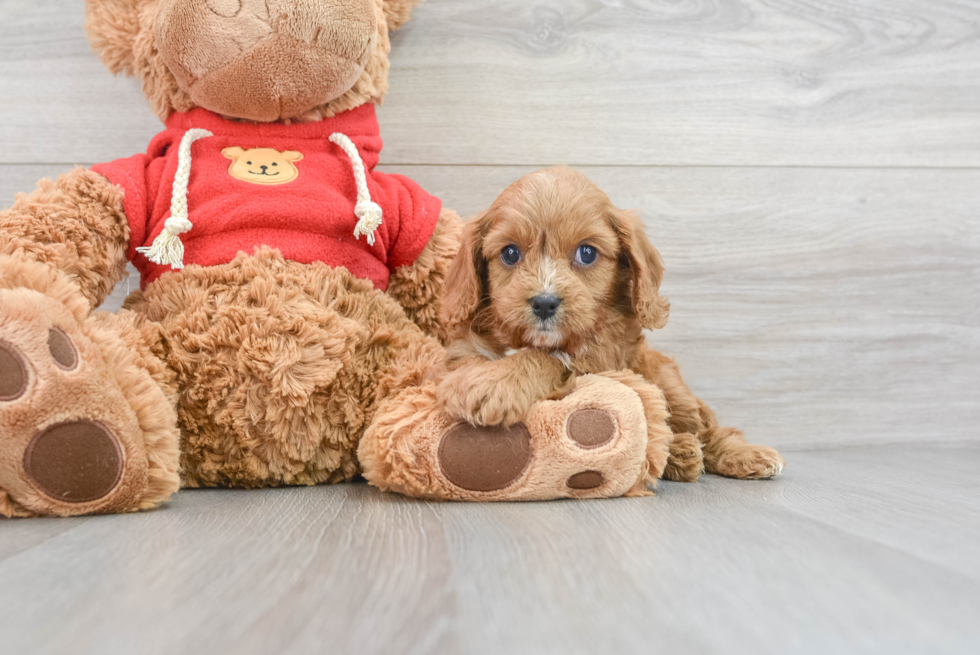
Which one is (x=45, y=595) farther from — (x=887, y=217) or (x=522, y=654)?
(x=887, y=217)

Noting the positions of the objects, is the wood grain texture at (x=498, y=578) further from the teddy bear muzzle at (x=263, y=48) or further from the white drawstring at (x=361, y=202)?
the teddy bear muzzle at (x=263, y=48)

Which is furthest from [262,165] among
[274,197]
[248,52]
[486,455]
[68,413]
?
[486,455]

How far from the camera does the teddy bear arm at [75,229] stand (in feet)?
4.46

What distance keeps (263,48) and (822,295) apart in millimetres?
1644

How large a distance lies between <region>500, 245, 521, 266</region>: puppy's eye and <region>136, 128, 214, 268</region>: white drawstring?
2.08 ft

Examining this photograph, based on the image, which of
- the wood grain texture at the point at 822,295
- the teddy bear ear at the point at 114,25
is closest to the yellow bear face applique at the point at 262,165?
the teddy bear ear at the point at 114,25

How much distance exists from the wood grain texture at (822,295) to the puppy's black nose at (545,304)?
0.89 metres

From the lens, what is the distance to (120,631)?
682 millimetres

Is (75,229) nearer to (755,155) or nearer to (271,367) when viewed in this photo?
(271,367)

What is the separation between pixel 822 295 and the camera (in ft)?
6.95

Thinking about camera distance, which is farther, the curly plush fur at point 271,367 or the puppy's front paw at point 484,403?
the curly plush fur at point 271,367

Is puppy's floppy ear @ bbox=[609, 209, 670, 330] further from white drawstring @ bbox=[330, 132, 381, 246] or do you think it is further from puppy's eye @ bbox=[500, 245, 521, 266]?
white drawstring @ bbox=[330, 132, 381, 246]

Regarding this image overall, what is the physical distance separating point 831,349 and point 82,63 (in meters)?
2.22

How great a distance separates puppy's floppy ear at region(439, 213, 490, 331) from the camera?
1.40 metres
